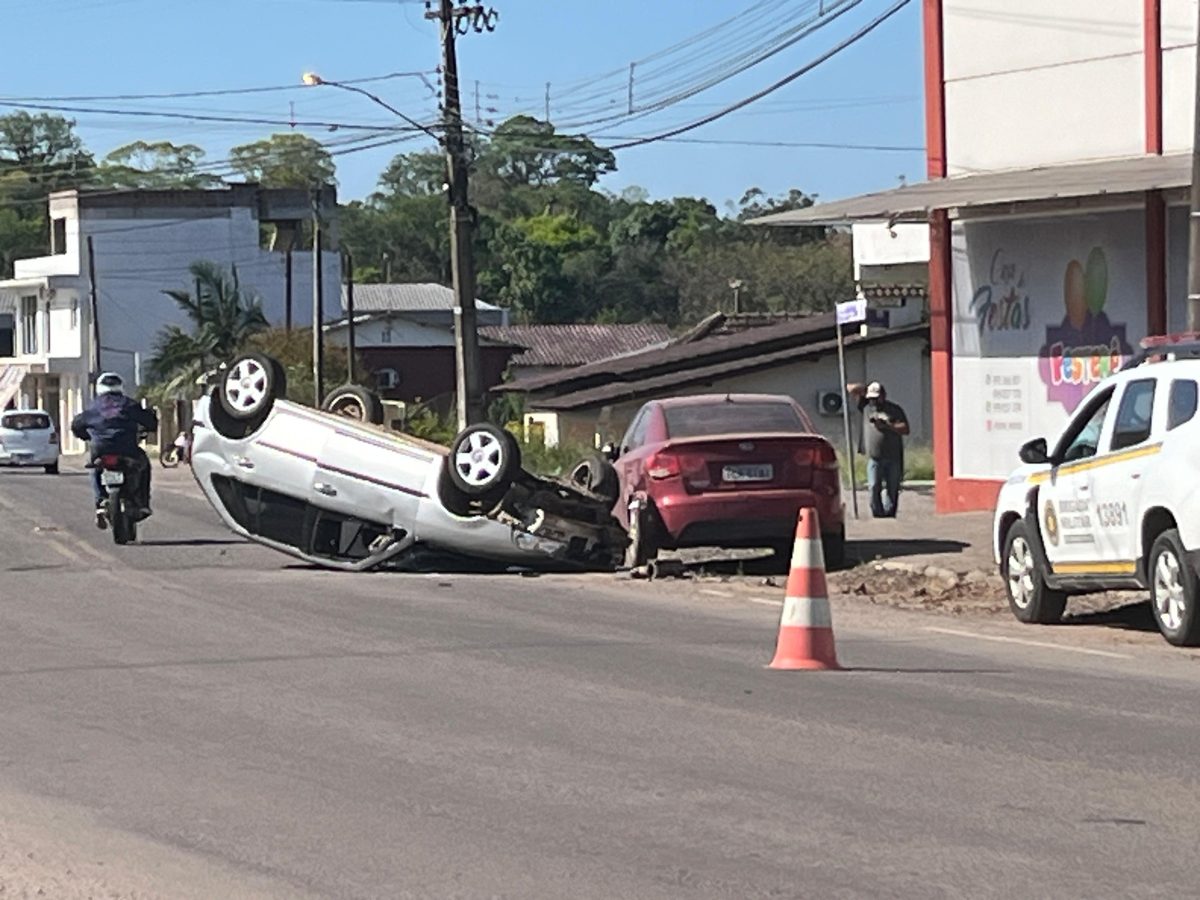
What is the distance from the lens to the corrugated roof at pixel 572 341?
72688mm

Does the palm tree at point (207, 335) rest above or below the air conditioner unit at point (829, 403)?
above

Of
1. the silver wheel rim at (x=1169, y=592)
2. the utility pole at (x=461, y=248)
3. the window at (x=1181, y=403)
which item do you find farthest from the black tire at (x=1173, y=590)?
the utility pole at (x=461, y=248)

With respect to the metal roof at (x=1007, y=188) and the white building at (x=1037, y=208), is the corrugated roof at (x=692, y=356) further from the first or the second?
the metal roof at (x=1007, y=188)

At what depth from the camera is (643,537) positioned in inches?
709

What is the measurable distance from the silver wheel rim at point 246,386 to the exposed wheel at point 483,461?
6.63 ft

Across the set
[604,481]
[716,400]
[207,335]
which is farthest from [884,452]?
[207,335]

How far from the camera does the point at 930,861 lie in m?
6.93

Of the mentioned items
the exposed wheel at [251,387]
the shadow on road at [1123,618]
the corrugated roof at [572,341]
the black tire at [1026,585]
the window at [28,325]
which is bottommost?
the shadow on road at [1123,618]

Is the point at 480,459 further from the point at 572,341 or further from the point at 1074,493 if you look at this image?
the point at 572,341

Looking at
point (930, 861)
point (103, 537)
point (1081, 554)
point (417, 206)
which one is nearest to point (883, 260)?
point (103, 537)

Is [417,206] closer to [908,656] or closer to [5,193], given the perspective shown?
[5,193]

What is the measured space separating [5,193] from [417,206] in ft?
70.7

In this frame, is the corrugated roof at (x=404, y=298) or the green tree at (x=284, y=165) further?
the green tree at (x=284, y=165)

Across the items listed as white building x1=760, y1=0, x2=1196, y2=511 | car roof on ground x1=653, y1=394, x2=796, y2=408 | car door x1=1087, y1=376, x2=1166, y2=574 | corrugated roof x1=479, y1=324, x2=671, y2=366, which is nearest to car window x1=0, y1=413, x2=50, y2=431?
corrugated roof x1=479, y1=324, x2=671, y2=366
